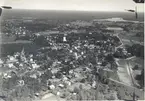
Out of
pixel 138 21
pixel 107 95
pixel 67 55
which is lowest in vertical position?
pixel 107 95

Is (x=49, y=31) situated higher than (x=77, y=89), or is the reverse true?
(x=49, y=31)

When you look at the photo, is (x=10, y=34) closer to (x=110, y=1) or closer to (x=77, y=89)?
(x=77, y=89)

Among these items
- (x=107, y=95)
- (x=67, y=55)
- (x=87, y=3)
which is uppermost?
(x=87, y=3)

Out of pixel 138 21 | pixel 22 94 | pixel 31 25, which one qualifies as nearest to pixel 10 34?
pixel 31 25

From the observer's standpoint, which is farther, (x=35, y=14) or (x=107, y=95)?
(x=35, y=14)

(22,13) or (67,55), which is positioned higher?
(22,13)

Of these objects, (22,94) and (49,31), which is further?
(49,31)

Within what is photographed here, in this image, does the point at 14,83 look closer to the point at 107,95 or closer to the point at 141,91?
the point at 107,95

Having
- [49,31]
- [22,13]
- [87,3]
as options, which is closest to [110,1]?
[87,3]
